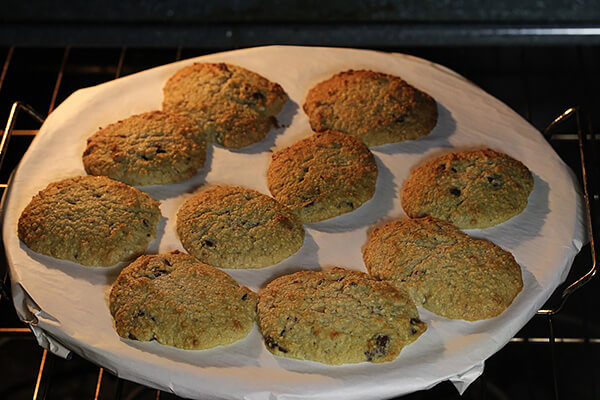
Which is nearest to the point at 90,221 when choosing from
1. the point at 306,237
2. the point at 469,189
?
the point at 306,237

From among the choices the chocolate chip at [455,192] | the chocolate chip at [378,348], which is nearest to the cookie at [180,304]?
the chocolate chip at [378,348]

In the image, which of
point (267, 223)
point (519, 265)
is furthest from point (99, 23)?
point (519, 265)

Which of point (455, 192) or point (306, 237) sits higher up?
point (455, 192)

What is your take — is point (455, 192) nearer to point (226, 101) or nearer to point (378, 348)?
point (378, 348)

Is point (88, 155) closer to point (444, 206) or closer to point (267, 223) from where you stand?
point (267, 223)

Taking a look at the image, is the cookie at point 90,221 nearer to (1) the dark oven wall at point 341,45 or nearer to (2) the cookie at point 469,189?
(2) the cookie at point 469,189
